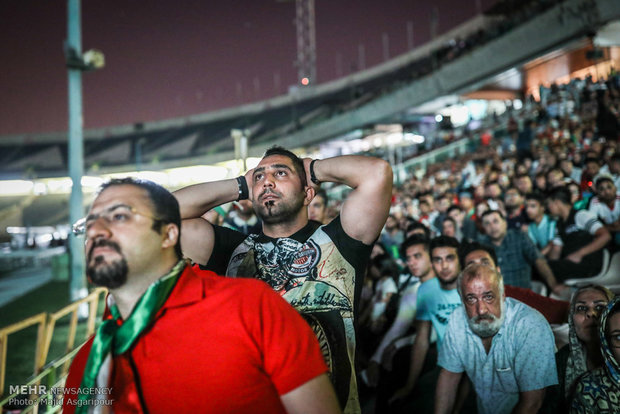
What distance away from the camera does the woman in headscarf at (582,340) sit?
2.51 meters

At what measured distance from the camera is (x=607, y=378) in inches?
84.7

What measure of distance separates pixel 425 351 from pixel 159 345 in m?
3.00

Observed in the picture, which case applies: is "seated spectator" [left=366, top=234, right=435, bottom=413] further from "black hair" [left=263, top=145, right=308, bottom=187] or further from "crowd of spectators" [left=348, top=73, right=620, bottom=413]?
"black hair" [left=263, top=145, right=308, bottom=187]

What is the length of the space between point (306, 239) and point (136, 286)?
955mm

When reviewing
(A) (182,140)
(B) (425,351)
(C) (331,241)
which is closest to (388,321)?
(B) (425,351)

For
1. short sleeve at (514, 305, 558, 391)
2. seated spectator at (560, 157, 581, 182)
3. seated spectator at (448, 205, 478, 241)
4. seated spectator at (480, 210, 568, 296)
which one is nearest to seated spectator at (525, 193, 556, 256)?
seated spectator at (448, 205, 478, 241)

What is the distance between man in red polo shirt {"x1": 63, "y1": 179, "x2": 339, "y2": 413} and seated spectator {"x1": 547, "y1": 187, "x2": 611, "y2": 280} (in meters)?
4.22

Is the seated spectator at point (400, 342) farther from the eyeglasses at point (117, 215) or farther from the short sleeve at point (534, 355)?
the eyeglasses at point (117, 215)

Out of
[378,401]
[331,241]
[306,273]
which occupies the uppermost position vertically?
[331,241]

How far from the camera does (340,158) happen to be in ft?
7.49

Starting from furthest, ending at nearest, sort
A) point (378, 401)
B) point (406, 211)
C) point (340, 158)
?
point (406, 211), point (378, 401), point (340, 158)

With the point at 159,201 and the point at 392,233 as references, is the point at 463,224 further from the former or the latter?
the point at 159,201

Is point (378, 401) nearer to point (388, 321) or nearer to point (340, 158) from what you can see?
point (388, 321)

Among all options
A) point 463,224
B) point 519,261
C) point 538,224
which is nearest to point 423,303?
point 519,261
